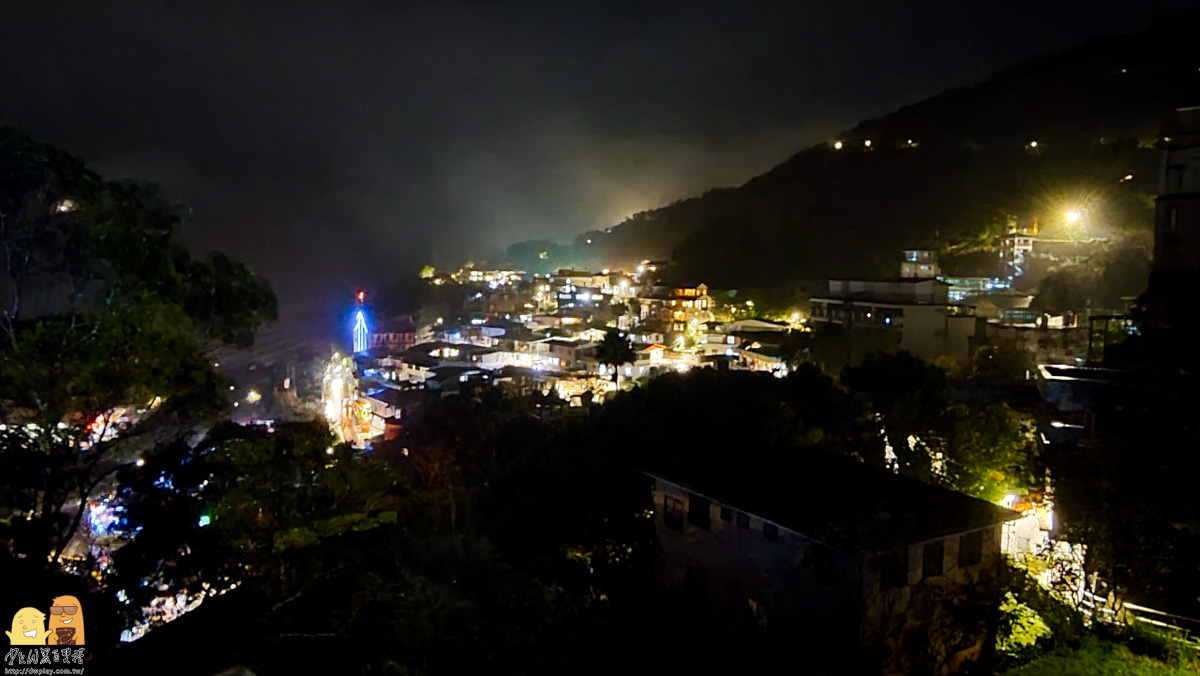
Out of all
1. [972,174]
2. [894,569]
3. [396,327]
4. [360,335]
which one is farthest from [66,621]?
[360,335]

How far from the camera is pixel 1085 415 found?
9461mm

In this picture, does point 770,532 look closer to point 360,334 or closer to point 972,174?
point 972,174

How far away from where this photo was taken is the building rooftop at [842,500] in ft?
25.8

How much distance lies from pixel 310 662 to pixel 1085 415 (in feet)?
32.3

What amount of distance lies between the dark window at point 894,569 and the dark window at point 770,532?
123cm

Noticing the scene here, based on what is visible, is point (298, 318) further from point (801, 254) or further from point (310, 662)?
point (310, 662)

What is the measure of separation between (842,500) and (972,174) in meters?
38.2

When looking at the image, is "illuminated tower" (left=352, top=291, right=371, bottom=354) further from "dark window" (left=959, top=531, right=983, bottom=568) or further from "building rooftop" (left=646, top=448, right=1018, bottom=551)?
"dark window" (left=959, top=531, right=983, bottom=568)

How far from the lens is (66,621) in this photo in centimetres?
537

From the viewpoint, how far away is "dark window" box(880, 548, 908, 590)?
25.4 feet

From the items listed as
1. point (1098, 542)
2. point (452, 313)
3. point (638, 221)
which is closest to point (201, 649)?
point (1098, 542)

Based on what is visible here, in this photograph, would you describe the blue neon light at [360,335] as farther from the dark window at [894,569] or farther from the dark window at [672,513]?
the dark window at [894,569]

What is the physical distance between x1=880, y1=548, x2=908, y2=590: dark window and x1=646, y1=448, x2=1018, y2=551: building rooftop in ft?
0.53

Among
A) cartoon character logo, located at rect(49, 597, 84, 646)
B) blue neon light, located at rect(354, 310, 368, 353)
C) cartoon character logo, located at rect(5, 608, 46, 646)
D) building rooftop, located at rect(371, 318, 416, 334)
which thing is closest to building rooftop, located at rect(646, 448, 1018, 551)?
cartoon character logo, located at rect(49, 597, 84, 646)
